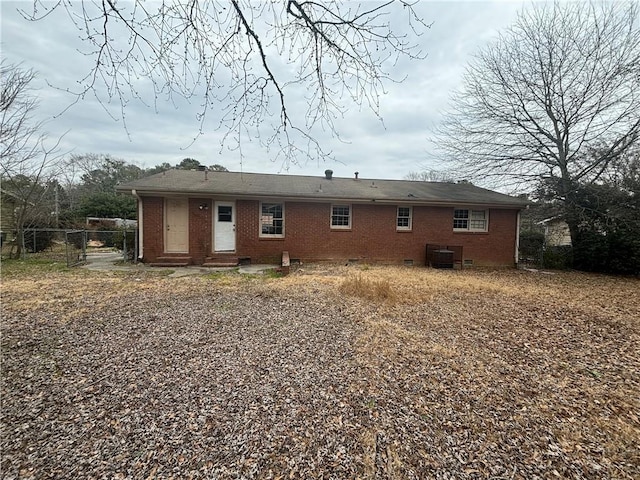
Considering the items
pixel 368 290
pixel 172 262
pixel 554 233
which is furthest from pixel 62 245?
pixel 554 233

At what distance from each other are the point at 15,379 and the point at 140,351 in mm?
1043

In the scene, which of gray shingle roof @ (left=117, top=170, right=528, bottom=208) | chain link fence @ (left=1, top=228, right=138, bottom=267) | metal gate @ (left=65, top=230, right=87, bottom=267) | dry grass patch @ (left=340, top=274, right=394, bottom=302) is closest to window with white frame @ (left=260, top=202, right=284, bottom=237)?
gray shingle roof @ (left=117, top=170, right=528, bottom=208)

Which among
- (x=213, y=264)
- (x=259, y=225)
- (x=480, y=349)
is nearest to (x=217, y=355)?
(x=480, y=349)

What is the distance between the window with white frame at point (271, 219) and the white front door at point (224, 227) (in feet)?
3.43

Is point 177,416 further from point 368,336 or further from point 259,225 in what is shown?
point 259,225

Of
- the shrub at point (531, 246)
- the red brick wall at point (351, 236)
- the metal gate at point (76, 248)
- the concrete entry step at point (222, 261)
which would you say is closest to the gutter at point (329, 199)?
the red brick wall at point (351, 236)

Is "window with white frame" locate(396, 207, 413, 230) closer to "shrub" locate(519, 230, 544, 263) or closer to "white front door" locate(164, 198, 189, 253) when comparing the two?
"shrub" locate(519, 230, 544, 263)

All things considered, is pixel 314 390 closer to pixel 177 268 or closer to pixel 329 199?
pixel 177 268

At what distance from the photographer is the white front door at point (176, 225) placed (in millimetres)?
10305

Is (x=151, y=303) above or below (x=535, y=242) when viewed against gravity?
below

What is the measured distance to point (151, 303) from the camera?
5.51 metres

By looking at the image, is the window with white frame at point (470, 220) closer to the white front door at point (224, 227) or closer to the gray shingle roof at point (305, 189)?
the gray shingle roof at point (305, 189)

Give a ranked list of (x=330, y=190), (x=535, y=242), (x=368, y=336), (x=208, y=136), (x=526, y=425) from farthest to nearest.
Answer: (x=535, y=242)
(x=330, y=190)
(x=368, y=336)
(x=208, y=136)
(x=526, y=425)

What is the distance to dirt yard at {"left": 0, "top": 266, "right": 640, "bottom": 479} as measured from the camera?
1.94 metres
